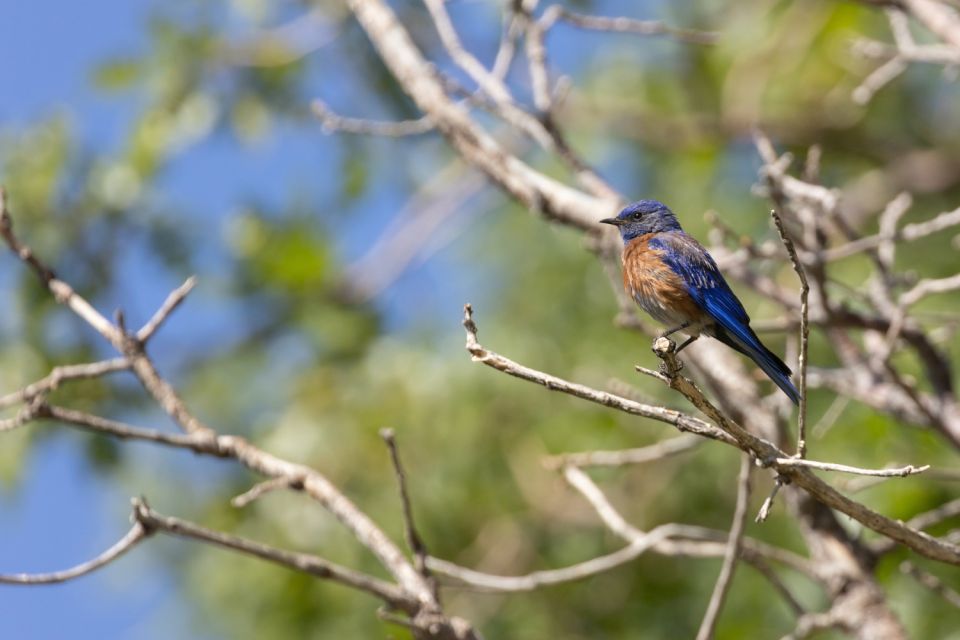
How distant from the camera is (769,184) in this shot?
4500 millimetres

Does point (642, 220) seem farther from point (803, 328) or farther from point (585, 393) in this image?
point (585, 393)

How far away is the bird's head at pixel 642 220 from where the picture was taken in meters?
4.89

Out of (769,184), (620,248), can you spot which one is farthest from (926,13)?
(620,248)

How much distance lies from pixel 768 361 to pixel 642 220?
1.07 m

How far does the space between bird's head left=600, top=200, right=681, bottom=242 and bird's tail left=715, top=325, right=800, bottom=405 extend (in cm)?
71

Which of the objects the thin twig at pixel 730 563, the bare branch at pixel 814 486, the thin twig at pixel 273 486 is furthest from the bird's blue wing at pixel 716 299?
the thin twig at pixel 273 486

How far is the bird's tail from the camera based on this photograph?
400 cm

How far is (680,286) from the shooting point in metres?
4.53

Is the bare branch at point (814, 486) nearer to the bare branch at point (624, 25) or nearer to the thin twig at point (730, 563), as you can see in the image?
the thin twig at point (730, 563)

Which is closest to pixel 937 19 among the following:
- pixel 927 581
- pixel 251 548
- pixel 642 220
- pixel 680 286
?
pixel 642 220

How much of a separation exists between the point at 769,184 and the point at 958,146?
17.6ft

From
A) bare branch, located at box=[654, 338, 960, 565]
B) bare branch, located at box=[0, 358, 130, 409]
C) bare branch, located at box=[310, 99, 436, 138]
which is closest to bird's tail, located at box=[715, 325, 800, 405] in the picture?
bare branch, located at box=[654, 338, 960, 565]

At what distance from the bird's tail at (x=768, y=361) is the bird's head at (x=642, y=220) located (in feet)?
2.33

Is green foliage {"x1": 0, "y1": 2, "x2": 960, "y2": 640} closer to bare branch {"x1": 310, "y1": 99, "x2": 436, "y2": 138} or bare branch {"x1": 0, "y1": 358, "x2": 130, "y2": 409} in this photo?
bare branch {"x1": 310, "y1": 99, "x2": 436, "y2": 138}
